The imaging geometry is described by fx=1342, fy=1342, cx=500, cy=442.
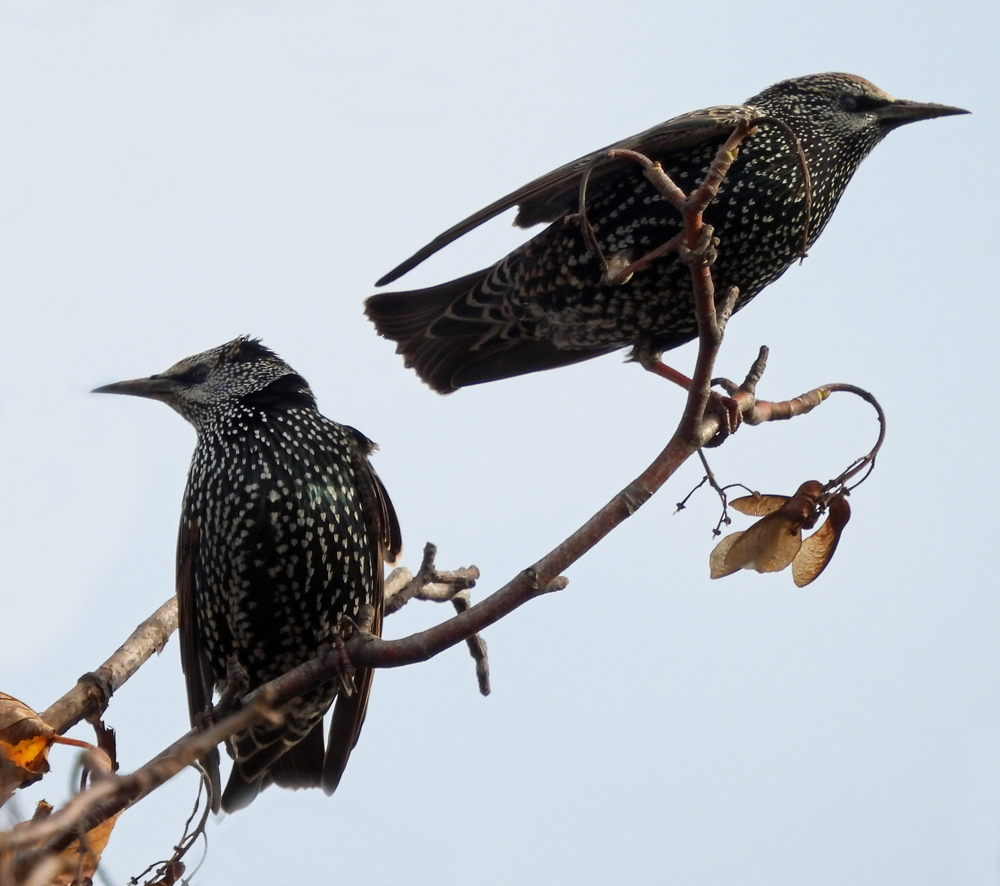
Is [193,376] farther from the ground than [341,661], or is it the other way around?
[193,376]

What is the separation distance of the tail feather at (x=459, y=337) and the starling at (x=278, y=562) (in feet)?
2.15

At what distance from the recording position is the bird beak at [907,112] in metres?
4.59

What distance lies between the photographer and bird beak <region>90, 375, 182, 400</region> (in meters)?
4.51

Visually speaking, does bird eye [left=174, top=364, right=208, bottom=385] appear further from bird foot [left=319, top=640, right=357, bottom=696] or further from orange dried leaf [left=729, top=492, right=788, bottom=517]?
orange dried leaf [left=729, top=492, right=788, bottom=517]

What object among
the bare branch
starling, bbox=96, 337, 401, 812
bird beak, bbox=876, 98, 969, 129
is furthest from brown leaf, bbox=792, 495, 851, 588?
bird beak, bbox=876, 98, 969, 129

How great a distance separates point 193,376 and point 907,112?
8.53 feet

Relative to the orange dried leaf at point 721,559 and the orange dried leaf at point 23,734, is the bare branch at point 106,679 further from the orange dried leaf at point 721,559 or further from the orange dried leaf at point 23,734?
the orange dried leaf at point 721,559

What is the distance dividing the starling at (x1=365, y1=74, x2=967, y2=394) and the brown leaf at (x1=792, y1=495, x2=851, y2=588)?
1048mm

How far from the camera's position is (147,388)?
179 inches

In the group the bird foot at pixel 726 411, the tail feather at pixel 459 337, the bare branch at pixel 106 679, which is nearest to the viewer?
the bare branch at pixel 106 679

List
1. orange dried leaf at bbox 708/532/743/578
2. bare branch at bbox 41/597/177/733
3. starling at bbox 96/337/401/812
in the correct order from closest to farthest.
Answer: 1. orange dried leaf at bbox 708/532/743/578
2. bare branch at bbox 41/597/177/733
3. starling at bbox 96/337/401/812

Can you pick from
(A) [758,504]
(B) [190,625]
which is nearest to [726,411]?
(A) [758,504]

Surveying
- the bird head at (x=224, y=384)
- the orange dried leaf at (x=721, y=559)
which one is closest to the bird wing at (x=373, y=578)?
the bird head at (x=224, y=384)

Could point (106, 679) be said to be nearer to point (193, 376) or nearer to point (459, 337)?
point (193, 376)
